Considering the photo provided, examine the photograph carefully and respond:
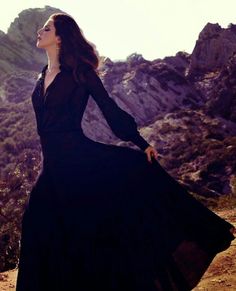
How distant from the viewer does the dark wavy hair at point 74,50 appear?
4.21 metres

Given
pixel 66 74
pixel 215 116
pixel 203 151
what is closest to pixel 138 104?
pixel 215 116

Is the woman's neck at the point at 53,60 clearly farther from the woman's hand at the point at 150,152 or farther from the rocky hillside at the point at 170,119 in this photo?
the rocky hillside at the point at 170,119

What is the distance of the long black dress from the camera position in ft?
12.4

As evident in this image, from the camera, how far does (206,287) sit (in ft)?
24.2

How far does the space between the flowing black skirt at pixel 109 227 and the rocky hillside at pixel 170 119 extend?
42.1 ft

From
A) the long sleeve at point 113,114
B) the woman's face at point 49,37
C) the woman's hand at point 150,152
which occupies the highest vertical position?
the woman's face at point 49,37

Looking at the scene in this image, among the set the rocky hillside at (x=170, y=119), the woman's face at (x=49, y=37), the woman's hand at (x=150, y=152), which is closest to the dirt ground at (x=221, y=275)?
the woman's hand at (x=150, y=152)

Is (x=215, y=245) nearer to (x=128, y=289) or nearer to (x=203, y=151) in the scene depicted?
(x=128, y=289)

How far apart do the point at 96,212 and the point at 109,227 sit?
0.48 ft

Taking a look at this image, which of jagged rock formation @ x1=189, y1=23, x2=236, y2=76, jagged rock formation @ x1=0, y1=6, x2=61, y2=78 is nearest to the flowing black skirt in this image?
jagged rock formation @ x1=189, y1=23, x2=236, y2=76

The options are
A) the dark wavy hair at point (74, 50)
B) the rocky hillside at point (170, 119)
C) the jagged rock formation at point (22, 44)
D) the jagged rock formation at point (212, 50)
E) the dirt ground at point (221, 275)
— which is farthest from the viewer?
the jagged rock formation at point (22, 44)

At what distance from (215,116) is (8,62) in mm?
42030

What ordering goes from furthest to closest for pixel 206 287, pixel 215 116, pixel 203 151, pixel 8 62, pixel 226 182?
pixel 8 62, pixel 215 116, pixel 203 151, pixel 226 182, pixel 206 287

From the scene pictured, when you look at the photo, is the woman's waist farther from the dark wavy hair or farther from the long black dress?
the dark wavy hair
